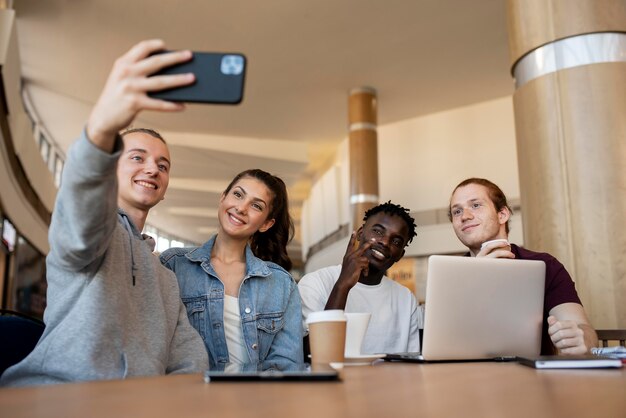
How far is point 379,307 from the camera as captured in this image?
247 centimetres

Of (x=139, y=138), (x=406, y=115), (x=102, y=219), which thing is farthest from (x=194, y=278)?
(x=406, y=115)

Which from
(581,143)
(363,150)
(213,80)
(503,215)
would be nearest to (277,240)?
(503,215)

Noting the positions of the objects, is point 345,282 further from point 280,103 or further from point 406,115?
point 406,115

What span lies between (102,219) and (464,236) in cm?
174

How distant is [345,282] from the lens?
197cm

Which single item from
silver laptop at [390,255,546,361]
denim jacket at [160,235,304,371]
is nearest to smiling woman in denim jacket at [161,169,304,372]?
denim jacket at [160,235,304,371]

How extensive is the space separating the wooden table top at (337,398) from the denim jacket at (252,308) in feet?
3.22

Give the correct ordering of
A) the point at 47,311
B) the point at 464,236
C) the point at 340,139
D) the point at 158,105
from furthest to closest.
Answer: the point at 340,139 < the point at 464,236 < the point at 47,311 < the point at 158,105

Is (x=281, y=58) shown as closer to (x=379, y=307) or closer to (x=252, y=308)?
(x=379, y=307)


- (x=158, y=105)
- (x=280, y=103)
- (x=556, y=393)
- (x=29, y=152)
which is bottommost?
(x=556, y=393)

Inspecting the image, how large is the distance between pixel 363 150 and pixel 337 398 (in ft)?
31.0

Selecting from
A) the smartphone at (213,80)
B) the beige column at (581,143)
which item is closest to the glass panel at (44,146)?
the beige column at (581,143)

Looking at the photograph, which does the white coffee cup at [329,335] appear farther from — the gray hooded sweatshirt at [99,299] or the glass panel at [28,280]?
the glass panel at [28,280]

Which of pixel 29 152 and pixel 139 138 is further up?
pixel 29 152
